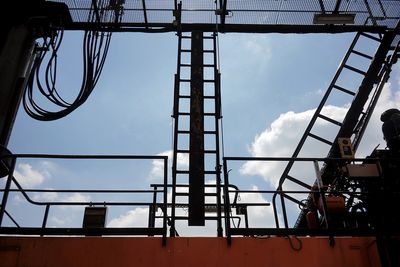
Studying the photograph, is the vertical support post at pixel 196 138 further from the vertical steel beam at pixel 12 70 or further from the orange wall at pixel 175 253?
the vertical steel beam at pixel 12 70

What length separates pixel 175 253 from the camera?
4977 mm

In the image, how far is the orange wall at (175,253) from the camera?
4.92 metres

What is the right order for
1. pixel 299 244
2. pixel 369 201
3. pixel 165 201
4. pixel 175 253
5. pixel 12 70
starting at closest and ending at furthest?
pixel 175 253, pixel 299 244, pixel 165 201, pixel 369 201, pixel 12 70

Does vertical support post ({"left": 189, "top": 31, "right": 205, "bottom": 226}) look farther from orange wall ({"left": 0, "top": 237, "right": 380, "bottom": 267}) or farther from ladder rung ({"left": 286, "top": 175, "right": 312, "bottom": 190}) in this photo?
ladder rung ({"left": 286, "top": 175, "right": 312, "bottom": 190})

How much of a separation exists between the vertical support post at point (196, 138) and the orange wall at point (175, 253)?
1392 millimetres

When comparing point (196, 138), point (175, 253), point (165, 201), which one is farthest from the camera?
point (196, 138)

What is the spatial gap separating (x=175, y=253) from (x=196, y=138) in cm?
274

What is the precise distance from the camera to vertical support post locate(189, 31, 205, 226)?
6.59 m

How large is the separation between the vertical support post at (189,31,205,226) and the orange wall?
139 centimetres

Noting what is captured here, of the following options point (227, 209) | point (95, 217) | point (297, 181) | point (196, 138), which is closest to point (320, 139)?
point (297, 181)

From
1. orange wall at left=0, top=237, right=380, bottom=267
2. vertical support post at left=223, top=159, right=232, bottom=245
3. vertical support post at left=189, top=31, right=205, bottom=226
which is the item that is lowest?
orange wall at left=0, top=237, right=380, bottom=267

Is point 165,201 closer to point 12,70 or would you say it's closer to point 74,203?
point 74,203

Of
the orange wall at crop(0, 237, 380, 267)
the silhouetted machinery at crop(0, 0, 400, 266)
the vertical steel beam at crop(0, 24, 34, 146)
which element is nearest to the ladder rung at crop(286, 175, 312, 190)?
the silhouetted machinery at crop(0, 0, 400, 266)

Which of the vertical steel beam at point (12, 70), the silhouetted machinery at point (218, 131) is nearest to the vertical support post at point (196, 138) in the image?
the silhouetted machinery at point (218, 131)
